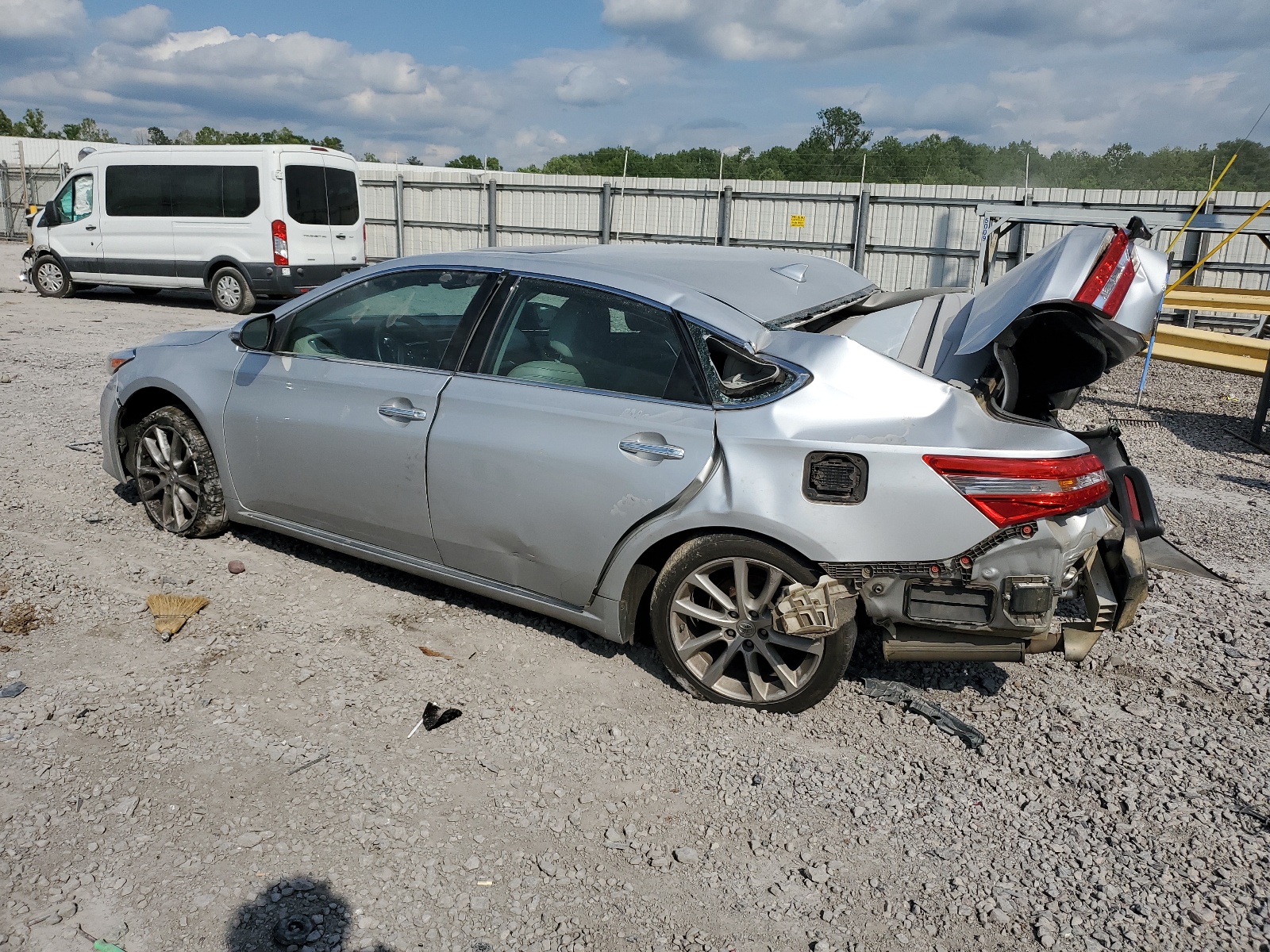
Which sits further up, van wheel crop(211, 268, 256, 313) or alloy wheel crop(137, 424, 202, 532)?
van wheel crop(211, 268, 256, 313)

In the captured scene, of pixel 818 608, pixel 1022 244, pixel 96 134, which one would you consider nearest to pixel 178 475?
pixel 818 608

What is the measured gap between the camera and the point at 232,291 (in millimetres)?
15141

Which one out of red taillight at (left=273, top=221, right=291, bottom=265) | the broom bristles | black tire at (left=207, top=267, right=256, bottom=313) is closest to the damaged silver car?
the broom bristles

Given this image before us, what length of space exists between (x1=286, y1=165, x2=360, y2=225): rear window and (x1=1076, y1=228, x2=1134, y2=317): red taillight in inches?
533

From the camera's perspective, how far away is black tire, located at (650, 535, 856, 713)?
336cm

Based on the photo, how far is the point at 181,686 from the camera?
3639mm

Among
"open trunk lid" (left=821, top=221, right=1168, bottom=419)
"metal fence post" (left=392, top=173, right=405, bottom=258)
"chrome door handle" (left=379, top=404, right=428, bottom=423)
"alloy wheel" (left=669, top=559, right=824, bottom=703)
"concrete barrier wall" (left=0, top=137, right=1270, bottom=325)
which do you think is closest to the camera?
"open trunk lid" (left=821, top=221, right=1168, bottom=419)

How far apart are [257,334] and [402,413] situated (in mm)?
1111

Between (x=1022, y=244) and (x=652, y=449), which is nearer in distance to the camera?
(x=652, y=449)

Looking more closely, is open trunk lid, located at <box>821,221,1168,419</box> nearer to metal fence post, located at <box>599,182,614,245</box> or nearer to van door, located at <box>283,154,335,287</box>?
van door, located at <box>283,154,335,287</box>

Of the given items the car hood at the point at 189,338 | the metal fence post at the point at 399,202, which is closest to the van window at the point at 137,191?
the metal fence post at the point at 399,202

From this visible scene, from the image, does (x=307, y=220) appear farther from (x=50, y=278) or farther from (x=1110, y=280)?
(x=1110, y=280)

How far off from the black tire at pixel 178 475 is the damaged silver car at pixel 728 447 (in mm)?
420

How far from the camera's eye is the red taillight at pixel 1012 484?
3055 mm
